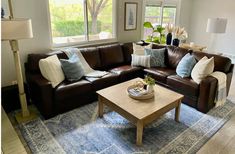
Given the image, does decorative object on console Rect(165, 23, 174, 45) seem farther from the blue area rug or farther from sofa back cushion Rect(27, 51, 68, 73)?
sofa back cushion Rect(27, 51, 68, 73)

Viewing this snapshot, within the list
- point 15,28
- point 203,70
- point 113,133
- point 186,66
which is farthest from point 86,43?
point 203,70

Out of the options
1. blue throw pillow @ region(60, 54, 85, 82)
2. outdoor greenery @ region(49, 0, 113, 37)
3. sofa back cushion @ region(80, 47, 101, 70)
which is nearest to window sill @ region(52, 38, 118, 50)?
outdoor greenery @ region(49, 0, 113, 37)

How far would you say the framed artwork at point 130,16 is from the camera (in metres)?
4.59

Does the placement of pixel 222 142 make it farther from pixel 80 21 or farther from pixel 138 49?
pixel 80 21

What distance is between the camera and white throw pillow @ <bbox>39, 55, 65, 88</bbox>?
9.44 feet

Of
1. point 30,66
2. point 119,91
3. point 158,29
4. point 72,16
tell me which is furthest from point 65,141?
point 158,29

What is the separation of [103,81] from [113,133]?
1.08 metres

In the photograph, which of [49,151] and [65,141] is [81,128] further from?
[49,151]

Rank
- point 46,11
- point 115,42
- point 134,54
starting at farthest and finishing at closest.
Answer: point 115,42
point 134,54
point 46,11

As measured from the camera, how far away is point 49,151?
86.0 inches

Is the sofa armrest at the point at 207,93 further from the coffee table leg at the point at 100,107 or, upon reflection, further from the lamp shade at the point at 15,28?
the lamp shade at the point at 15,28

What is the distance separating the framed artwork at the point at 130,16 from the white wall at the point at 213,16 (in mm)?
2267

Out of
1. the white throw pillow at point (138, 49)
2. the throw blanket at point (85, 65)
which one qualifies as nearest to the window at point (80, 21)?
the throw blanket at point (85, 65)

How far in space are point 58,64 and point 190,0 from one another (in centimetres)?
535
